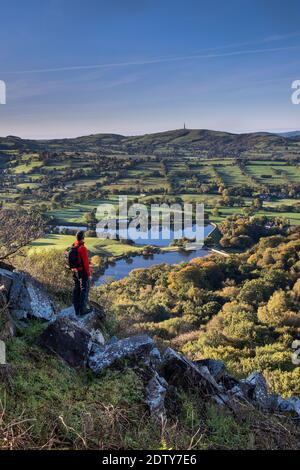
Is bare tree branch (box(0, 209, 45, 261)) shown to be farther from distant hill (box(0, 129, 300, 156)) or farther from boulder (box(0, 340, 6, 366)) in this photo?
distant hill (box(0, 129, 300, 156))

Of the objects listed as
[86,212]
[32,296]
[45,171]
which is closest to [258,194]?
[86,212]

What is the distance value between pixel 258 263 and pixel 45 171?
6199 centimetres

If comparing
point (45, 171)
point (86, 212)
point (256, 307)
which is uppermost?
point (45, 171)

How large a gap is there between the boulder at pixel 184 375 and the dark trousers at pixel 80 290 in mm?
2345

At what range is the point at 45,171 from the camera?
95.9 metres

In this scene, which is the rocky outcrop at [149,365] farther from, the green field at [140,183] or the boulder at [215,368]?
the green field at [140,183]

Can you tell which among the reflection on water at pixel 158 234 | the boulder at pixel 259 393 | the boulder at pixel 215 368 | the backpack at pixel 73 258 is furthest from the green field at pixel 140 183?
the boulder at pixel 259 393

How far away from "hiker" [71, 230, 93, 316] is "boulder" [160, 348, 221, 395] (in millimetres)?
2356

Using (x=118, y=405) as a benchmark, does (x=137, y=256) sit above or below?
below

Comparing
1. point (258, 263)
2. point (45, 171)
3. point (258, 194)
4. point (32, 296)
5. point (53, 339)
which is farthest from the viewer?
point (45, 171)

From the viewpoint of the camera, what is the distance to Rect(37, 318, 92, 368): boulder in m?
7.42

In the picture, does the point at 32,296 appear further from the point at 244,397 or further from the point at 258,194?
the point at 258,194

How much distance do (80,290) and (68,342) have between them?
1.79 meters

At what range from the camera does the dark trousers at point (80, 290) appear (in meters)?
9.11
